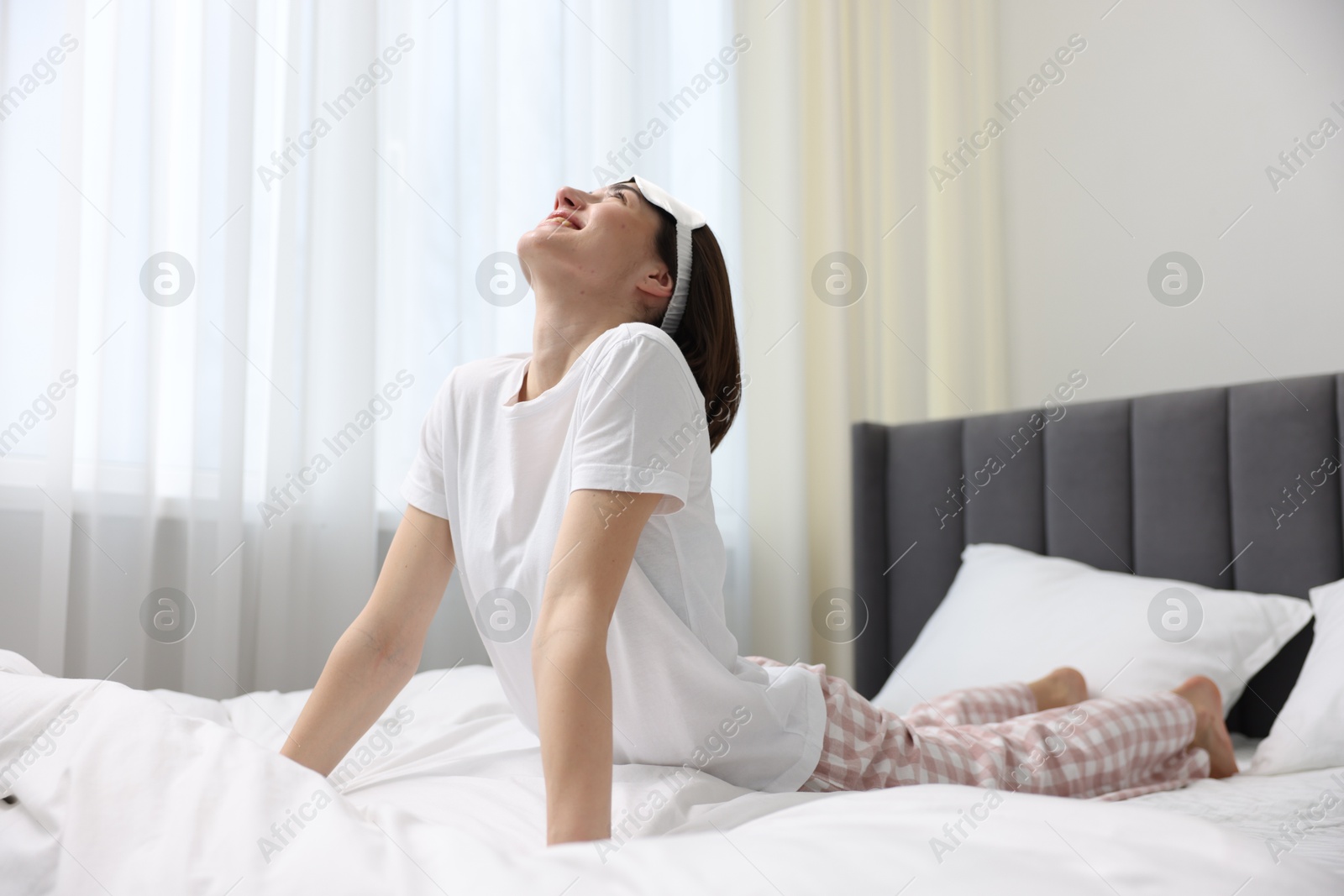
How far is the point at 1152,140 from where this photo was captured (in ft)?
7.64

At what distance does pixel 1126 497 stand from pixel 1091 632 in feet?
1.23

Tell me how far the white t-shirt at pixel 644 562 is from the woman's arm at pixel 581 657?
3 centimetres

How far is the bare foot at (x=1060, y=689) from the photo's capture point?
1513 mm

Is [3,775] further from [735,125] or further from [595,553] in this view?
[735,125]

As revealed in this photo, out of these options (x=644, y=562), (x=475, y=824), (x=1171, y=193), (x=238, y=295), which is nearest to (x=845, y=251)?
(x=1171, y=193)

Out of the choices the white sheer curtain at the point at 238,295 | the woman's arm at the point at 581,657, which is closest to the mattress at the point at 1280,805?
the woman's arm at the point at 581,657

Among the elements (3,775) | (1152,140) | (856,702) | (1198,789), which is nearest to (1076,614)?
(1198,789)

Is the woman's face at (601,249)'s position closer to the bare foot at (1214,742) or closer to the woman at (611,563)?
the woman at (611,563)

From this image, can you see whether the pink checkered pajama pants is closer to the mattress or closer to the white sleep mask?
the mattress

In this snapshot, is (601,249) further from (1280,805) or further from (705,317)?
(1280,805)

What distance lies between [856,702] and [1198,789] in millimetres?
578

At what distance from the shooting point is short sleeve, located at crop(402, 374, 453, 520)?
1075 millimetres

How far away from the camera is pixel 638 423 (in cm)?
84

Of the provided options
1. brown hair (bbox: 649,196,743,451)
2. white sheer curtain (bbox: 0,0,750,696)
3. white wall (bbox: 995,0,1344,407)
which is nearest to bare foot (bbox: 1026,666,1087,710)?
brown hair (bbox: 649,196,743,451)
